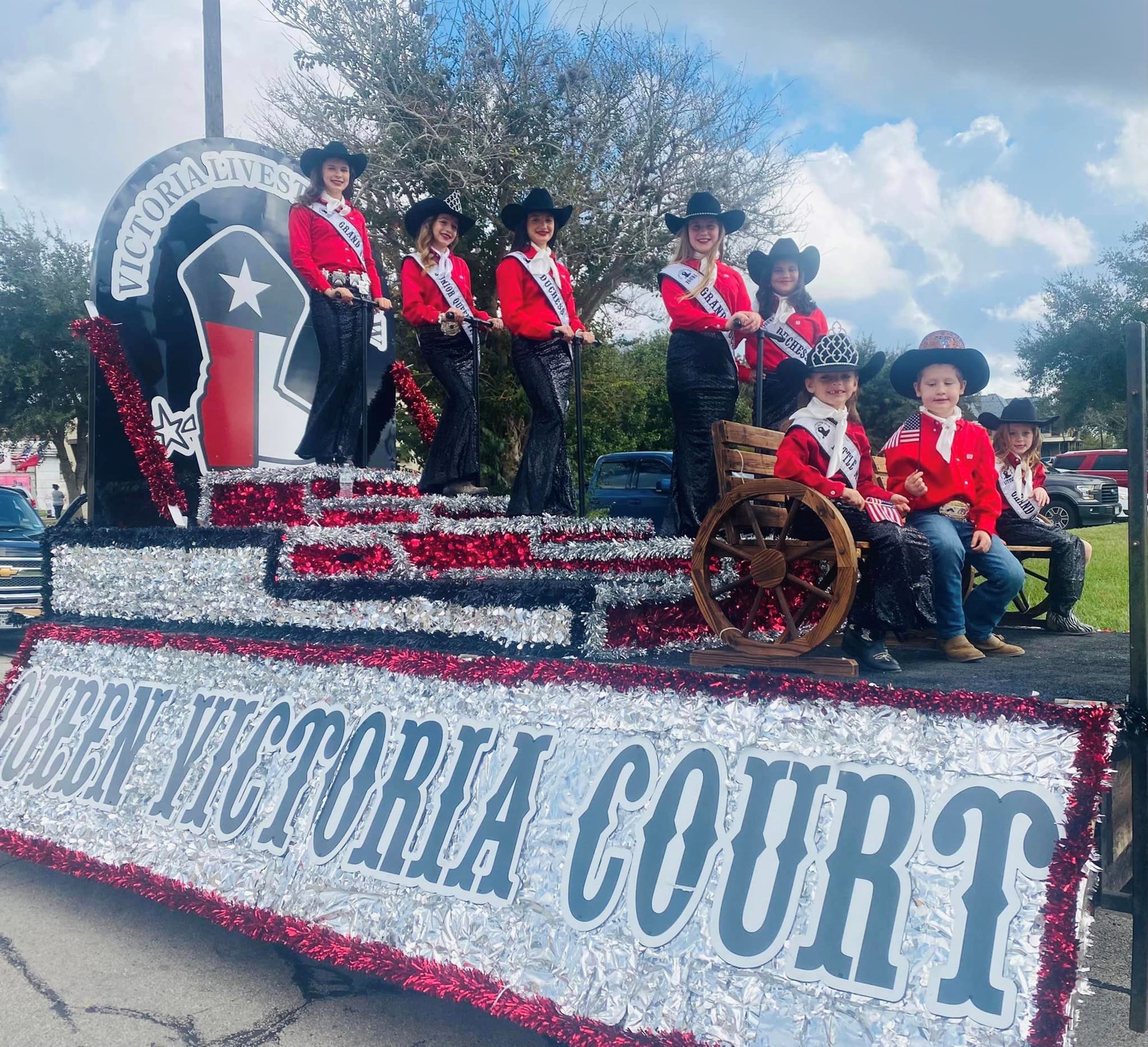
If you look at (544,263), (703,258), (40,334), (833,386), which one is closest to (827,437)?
(833,386)

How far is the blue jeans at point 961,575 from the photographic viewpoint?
343 centimetres

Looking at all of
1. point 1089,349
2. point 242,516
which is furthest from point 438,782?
point 1089,349

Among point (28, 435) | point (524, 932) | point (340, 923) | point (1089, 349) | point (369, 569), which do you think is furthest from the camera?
point (1089, 349)

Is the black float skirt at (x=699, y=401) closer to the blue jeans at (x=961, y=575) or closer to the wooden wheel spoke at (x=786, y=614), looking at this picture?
the blue jeans at (x=961, y=575)

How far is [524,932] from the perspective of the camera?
2.66m

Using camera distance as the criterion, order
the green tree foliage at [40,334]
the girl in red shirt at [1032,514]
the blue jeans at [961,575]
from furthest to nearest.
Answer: the green tree foliage at [40,334], the girl in red shirt at [1032,514], the blue jeans at [961,575]

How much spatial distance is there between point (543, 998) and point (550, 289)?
3.95 meters

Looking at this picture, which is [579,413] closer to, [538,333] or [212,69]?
[538,333]

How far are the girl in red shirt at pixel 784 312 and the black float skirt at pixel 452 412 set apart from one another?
72.7 inches

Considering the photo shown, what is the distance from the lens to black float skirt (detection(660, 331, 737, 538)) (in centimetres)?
496

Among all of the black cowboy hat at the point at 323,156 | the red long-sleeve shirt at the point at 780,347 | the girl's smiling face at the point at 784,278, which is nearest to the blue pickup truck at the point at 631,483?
the black cowboy hat at the point at 323,156

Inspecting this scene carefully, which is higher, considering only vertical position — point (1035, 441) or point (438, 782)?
point (1035, 441)

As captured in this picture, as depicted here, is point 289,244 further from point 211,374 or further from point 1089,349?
point 1089,349

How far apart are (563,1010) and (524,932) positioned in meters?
0.24
